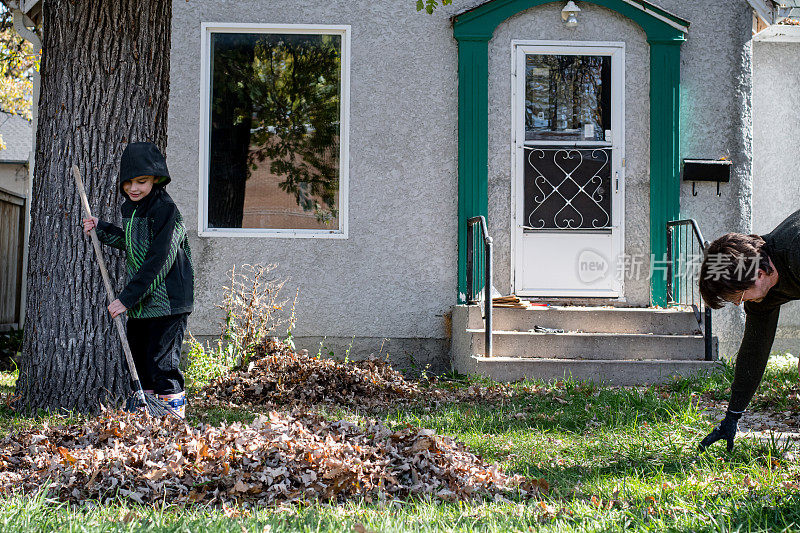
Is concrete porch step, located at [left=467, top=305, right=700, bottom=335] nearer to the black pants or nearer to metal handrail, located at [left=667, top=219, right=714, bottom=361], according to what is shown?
metal handrail, located at [left=667, top=219, right=714, bottom=361]

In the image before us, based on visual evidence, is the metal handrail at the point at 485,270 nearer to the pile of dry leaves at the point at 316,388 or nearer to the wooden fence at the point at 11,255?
the pile of dry leaves at the point at 316,388

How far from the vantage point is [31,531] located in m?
2.68

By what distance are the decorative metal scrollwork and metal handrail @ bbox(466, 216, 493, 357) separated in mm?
691

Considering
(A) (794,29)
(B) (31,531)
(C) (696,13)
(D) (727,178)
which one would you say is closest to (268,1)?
(C) (696,13)

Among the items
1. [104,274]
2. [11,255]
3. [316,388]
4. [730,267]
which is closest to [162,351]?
[104,274]

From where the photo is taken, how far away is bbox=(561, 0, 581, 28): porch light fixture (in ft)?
24.9

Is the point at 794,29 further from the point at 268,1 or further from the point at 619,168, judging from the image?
the point at 268,1

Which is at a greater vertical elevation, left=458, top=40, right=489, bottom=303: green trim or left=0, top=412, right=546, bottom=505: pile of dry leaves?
left=458, top=40, right=489, bottom=303: green trim

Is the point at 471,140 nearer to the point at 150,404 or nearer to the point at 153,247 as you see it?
the point at 153,247

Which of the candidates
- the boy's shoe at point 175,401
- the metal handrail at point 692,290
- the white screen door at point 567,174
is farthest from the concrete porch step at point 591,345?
the boy's shoe at point 175,401

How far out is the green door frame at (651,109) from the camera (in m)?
7.55

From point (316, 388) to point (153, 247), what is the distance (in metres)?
2.08

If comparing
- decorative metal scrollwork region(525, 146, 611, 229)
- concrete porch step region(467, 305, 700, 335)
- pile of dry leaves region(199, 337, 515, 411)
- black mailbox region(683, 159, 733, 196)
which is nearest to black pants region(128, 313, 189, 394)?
pile of dry leaves region(199, 337, 515, 411)

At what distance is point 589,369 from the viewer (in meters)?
6.56
